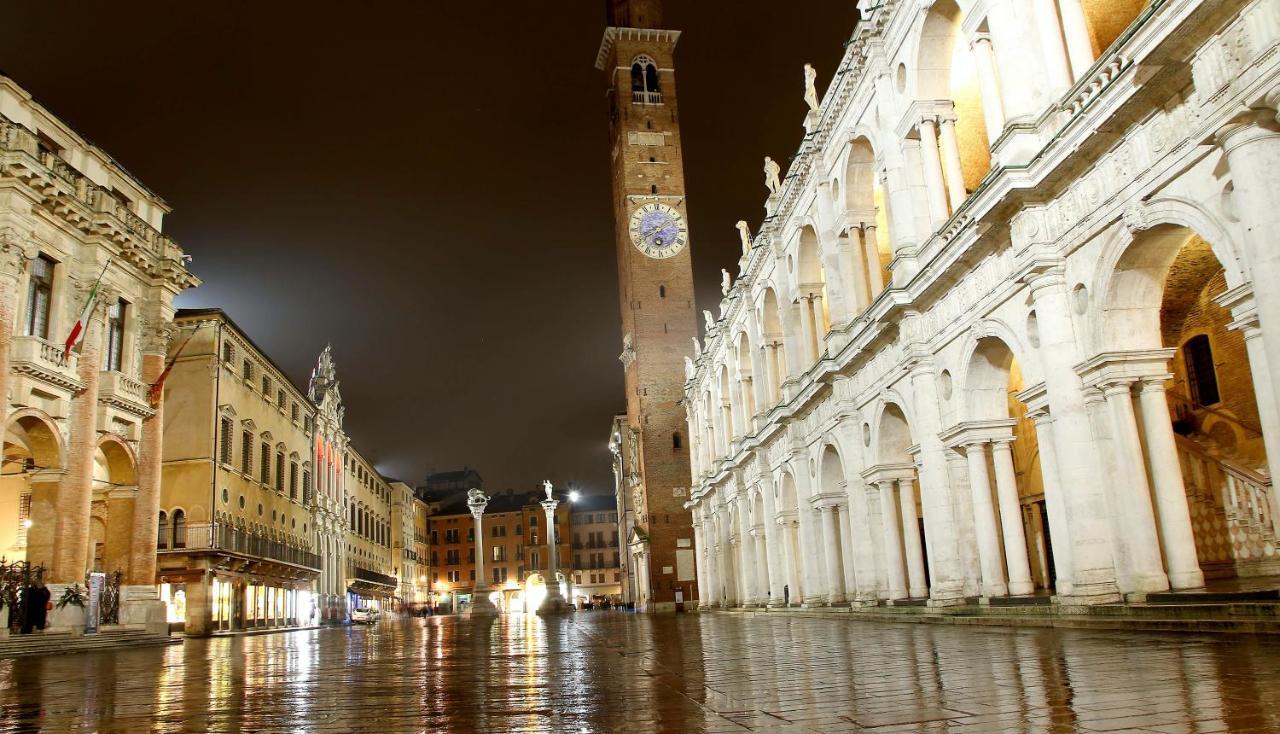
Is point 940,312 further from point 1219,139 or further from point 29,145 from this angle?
point 29,145

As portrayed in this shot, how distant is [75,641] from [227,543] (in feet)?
54.2

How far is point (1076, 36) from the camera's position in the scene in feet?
43.2

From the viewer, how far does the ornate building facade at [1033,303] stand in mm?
10188

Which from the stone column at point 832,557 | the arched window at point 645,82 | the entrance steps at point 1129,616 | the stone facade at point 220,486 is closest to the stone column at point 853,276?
the stone column at point 832,557

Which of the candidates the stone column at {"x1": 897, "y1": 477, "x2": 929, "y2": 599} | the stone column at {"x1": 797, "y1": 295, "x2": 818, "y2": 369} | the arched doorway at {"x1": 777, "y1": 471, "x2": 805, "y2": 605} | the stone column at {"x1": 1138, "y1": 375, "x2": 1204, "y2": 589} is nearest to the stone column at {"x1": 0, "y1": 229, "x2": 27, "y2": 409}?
the stone column at {"x1": 797, "y1": 295, "x2": 818, "y2": 369}

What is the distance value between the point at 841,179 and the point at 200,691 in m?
18.3

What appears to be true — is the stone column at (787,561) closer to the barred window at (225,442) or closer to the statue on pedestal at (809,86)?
the statue on pedestal at (809,86)

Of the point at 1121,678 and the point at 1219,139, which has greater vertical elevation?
the point at 1219,139

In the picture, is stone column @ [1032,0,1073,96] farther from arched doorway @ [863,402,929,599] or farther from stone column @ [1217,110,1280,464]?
arched doorway @ [863,402,929,599]

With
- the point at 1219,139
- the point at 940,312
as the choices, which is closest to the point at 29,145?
the point at 940,312

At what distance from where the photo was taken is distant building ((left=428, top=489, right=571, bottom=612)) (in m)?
110

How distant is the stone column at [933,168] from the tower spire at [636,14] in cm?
4719

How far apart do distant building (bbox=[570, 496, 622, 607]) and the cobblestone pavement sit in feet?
331

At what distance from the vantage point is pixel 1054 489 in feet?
45.5
